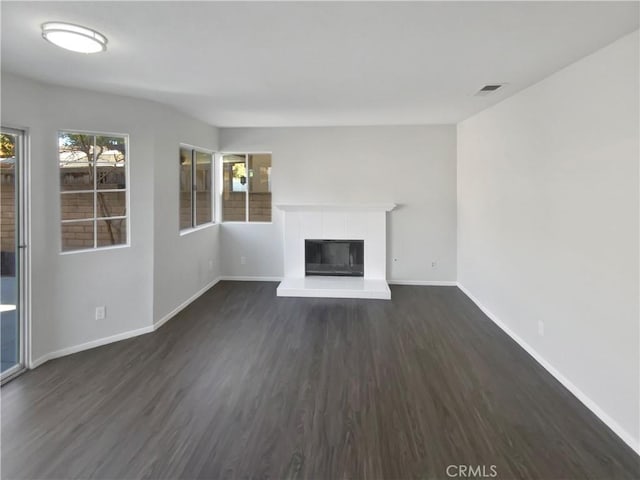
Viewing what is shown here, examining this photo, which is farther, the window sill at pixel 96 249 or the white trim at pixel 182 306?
the white trim at pixel 182 306

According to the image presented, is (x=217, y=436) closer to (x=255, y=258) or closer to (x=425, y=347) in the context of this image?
(x=425, y=347)

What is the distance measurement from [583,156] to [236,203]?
191 inches

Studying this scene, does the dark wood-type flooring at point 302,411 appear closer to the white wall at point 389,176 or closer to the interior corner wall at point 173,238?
the interior corner wall at point 173,238

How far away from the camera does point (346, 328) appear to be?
418 cm

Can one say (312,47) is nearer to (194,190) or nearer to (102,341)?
(102,341)

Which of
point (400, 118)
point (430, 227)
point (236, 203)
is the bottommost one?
point (430, 227)

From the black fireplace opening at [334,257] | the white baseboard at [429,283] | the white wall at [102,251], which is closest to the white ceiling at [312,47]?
the white wall at [102,251]

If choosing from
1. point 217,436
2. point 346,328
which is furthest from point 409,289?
point 217,436

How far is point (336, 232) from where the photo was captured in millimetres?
5875

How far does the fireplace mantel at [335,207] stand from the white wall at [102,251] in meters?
1.84

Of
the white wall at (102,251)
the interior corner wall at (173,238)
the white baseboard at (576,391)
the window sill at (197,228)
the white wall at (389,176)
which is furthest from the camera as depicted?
the white wall at (389,176)

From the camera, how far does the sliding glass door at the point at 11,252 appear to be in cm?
302

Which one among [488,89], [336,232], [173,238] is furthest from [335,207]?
[488,89]

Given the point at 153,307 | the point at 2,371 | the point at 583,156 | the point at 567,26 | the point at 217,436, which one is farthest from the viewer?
the point at 153,307
